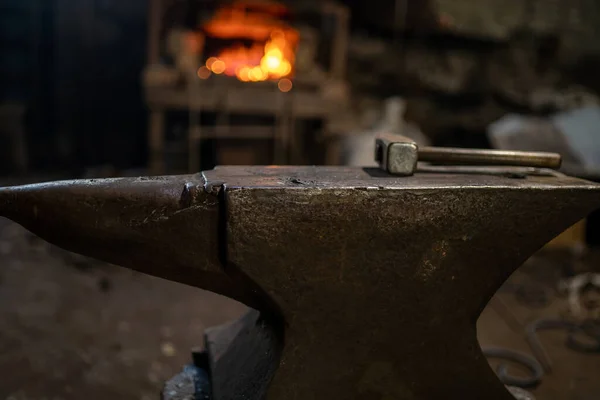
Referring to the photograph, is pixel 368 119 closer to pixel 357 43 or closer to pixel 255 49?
pixel 357 43

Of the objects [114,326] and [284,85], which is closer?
[114,326]

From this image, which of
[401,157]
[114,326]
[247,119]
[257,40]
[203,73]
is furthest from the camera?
[257,40]

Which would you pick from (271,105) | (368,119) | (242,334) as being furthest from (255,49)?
(242,334)

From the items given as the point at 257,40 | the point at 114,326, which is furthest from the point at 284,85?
the point at 114,326

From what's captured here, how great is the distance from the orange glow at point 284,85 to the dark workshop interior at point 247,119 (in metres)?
0.01

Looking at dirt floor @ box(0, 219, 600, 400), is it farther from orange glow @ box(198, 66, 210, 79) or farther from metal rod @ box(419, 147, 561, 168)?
orange glow @ box(198, 66, 210, 79)

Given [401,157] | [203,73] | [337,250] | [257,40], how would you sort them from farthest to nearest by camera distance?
[257,40]
[203,73]
[401,157]
[337,250]

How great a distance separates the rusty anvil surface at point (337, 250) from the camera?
5.30 feet

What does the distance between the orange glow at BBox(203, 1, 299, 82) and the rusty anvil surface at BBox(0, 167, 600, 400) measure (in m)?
4.13

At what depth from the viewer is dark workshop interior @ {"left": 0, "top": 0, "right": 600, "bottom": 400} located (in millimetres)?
3311

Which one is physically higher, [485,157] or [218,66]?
[218,66]

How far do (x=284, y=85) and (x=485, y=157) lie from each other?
3.54 m

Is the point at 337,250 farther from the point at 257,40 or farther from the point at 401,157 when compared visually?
the point at 257,40

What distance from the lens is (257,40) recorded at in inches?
245
